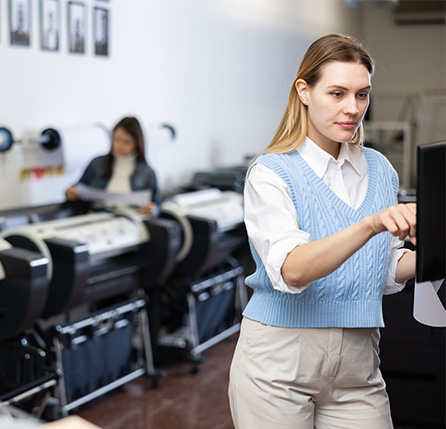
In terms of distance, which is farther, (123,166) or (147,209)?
(123,166)

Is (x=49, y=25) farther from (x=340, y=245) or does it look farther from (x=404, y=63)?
(x=404, y=63)

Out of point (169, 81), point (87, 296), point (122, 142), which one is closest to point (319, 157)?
point (87, 296)

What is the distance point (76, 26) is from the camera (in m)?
4.25

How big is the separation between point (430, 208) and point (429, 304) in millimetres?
273

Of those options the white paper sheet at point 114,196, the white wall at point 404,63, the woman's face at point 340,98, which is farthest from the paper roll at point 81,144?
the white wall at point 404,63

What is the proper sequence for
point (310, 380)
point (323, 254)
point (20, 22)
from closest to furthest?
point (323, 254)
point (310, 380)
point (20, 22)

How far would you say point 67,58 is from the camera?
4211mm

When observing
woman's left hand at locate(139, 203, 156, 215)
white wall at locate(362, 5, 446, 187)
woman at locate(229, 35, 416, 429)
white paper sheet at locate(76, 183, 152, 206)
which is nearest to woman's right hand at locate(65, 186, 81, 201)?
white paper sheet at locate(76, 183, 152, 206)

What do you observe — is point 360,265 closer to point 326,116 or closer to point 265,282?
point 265,282

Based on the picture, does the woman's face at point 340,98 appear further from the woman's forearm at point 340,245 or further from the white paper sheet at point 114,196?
the white paper sheet at point 114,196

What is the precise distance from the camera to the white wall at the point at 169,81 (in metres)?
3.94

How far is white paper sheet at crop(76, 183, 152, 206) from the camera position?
396cm

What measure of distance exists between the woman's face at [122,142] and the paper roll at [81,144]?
0.15 feet

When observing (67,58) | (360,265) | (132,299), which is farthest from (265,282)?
(67,58)
